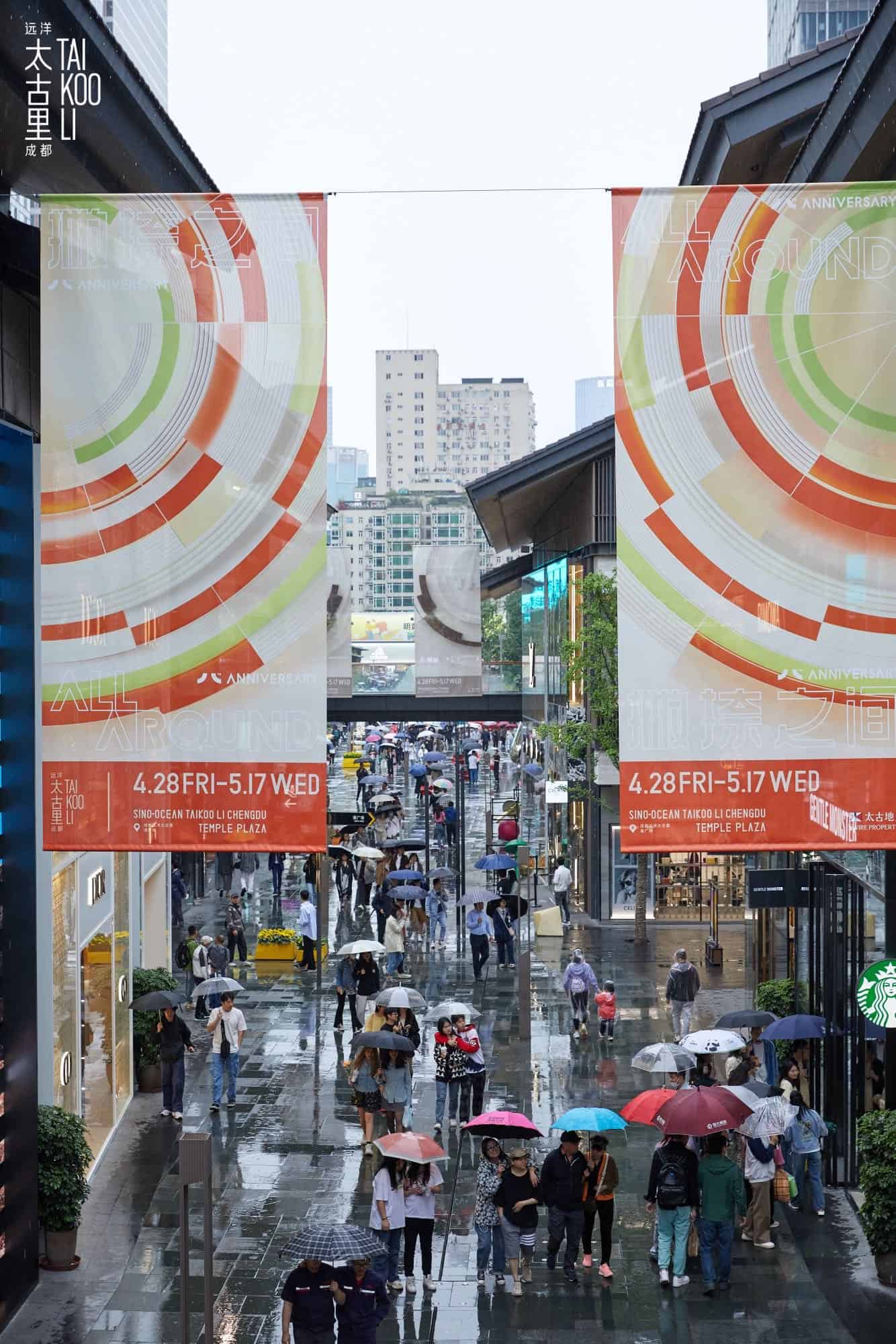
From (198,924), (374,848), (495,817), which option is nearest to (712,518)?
(198,924)

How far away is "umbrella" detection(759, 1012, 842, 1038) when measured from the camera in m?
15.2

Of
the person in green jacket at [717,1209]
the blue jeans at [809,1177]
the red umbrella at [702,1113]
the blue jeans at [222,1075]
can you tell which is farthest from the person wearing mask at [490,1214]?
the blue jeans at [222,1075]

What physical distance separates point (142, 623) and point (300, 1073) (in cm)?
1013

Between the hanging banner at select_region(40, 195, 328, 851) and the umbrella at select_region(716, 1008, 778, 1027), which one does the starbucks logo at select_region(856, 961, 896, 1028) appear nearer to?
the umbrella at select_region(716, 1008, 778, 1027)

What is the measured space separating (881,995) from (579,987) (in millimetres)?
8753

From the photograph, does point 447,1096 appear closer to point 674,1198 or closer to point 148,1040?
point 148,1040

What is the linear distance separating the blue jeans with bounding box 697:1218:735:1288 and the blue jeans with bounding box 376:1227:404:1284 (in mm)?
2390

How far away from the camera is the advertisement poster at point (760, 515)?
1068 centimetres

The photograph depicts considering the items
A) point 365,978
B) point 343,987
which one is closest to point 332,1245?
point 365,978

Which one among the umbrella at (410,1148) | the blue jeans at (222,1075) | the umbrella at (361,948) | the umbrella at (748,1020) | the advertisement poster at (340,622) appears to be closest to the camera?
the umbrella at (410,1148)

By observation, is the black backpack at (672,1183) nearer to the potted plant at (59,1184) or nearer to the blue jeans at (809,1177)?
the blue jeans at (809,1177)

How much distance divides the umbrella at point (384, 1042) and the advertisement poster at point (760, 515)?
19.3ft

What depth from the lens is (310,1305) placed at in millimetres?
10000

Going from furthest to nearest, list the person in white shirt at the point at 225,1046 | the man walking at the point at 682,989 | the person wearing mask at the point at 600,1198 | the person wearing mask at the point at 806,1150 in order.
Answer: the man walking at the point at 682,989 < the person in white shirt at the point at 225,1046 < the person wearing mask at the point at 806,1150 < the person wearing mask at the point at 600,1198
